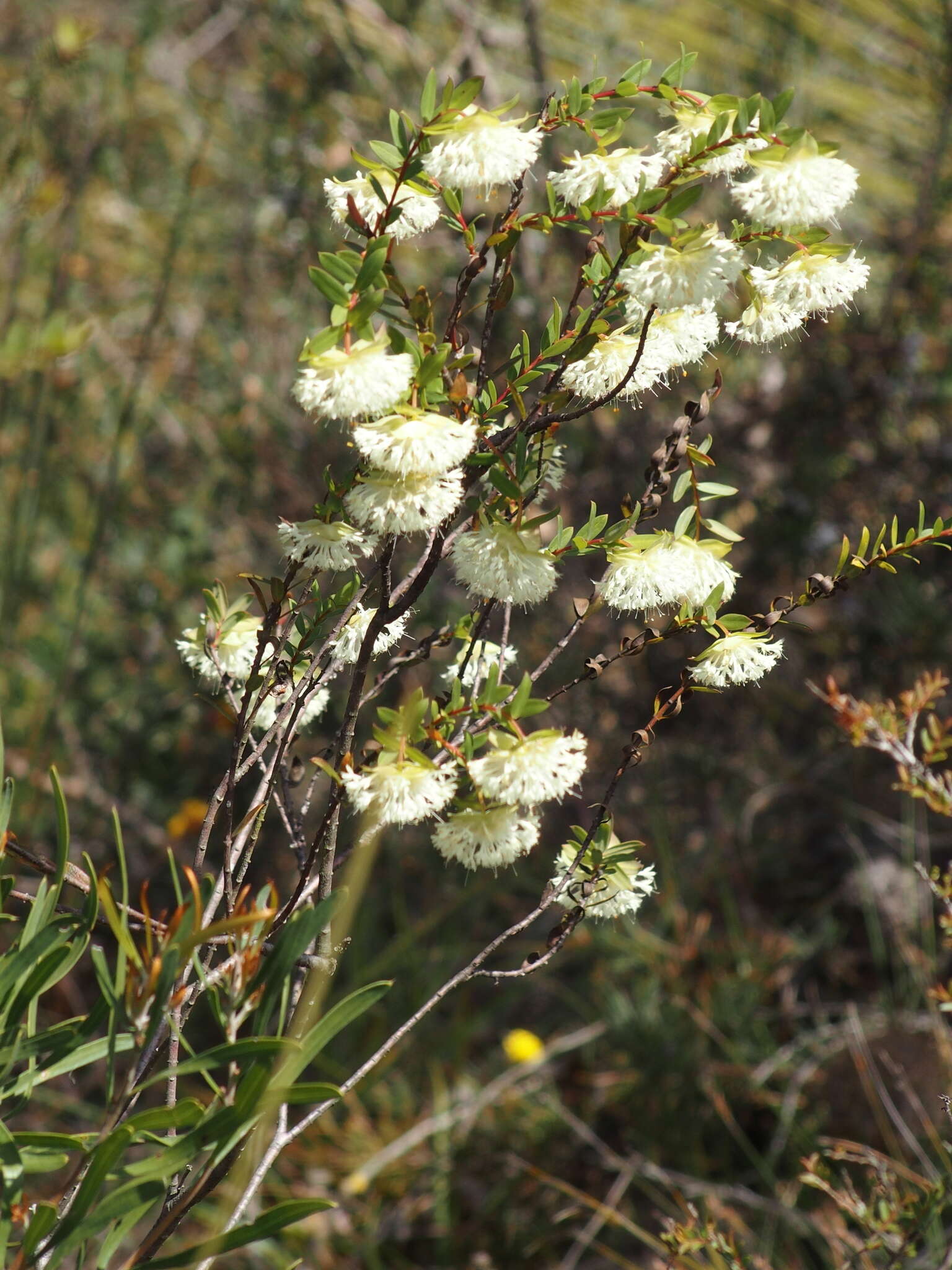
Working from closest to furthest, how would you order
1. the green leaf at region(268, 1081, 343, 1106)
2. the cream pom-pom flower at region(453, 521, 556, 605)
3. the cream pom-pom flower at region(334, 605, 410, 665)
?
the green leaf at region(268, 1081, 343, 1106) < the cream pom-pom flower at region(453, 521, 556, 605) < the cream pom-pom flower at region(334, 605, 410, 665)

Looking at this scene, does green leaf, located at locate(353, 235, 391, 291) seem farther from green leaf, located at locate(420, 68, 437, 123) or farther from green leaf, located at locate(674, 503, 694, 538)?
green leaf, located at locate(674, 503, 694, 538)

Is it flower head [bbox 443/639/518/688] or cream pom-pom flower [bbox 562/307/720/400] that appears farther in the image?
flower head [bbox 443/639/518/688]

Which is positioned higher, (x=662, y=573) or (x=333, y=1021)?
(x=662, y=573)

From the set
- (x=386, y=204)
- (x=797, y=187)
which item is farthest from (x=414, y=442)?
(x=797, y=187)

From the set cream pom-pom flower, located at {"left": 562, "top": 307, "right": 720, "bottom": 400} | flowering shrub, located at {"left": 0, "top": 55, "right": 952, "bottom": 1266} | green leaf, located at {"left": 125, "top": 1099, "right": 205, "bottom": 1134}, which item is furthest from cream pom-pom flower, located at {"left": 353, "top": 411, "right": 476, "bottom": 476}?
green leaf, located at {"left": 125, "top": 1099, "right": 205, "bottom": 1134}

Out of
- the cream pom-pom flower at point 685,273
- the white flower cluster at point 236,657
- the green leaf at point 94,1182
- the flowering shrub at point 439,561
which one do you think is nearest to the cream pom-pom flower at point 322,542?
the flowering shrub at point 439,561

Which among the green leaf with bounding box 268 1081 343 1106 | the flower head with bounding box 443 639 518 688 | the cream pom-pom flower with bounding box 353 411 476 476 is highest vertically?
the cream pom-pom flower with bounding box 353 411 476 476

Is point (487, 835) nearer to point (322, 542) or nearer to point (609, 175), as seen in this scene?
point (322, 542)

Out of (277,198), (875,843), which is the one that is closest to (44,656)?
(277,198)

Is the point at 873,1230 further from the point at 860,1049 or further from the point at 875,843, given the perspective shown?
the point at 875,843

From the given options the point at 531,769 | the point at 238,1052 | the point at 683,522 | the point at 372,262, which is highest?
the point at 372,262
